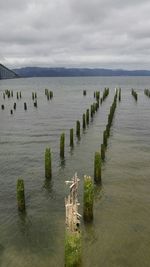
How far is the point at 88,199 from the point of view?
17.6 metres

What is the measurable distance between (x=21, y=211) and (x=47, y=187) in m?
3.98

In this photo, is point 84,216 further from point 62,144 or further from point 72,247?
point 62,144

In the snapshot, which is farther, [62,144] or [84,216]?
[62,144]

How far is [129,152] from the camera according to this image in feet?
106

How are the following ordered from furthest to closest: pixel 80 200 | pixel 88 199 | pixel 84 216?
1. pixel 80 200
2. pixel 84 216
3. pixel 88 199

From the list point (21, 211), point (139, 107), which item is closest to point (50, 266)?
point (21, 211)

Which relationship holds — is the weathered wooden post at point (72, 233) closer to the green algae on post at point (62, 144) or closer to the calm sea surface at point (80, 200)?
the calm sea surface at point (80, 200)

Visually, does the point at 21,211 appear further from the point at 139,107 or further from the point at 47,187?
the point at 139,107

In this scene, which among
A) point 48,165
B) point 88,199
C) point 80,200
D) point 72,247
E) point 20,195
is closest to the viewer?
point 72,247

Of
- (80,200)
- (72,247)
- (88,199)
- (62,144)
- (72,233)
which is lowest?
(80,200)

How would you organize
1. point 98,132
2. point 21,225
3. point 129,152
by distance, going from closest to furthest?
point 21,225, point 129,152, point 98,132

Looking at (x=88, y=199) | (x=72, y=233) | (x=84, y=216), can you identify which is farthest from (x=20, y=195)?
(x=72, y=233)

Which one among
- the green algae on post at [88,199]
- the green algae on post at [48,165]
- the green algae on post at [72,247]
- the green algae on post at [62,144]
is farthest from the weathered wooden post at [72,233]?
the green algae on post at [62,144]

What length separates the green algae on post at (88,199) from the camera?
1691 centimetres
